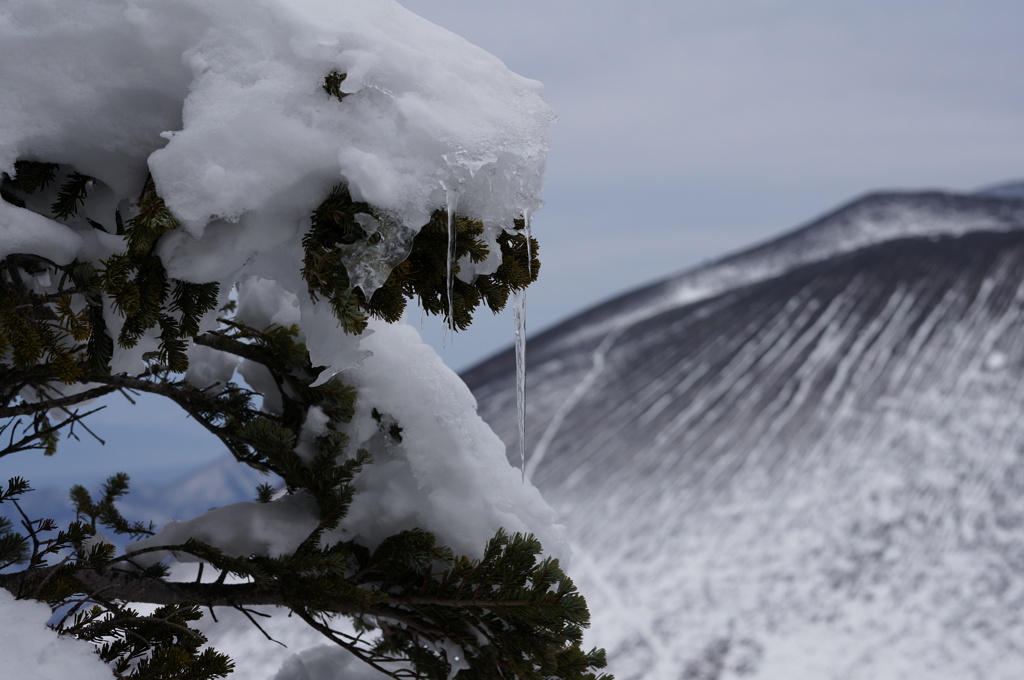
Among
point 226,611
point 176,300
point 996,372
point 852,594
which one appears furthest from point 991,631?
point 176,300

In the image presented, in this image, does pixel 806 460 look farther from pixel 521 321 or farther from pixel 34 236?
pixel 34 236

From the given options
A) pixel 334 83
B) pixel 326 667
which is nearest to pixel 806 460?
pixel 326 667

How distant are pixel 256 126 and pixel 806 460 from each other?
618 cm

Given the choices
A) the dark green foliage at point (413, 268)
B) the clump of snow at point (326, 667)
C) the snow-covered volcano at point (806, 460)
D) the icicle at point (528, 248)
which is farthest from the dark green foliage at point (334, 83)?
the snow-covered volcano at point (806, 460)

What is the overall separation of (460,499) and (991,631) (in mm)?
4698

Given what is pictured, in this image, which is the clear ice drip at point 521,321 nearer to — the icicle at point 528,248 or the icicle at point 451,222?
the icicle at point 528,248

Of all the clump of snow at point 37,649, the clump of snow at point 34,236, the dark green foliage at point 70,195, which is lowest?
the clump of snow at point 37,649

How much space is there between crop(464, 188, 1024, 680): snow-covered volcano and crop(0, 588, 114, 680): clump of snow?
4.11 meters

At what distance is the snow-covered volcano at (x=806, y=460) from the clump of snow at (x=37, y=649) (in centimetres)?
411

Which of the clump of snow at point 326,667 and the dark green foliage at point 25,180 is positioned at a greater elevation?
the dark green foliage at point 25,180

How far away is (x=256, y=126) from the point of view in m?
1.47

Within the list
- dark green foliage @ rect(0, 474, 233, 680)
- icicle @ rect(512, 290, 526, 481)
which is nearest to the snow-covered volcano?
icicle @ rect(512, 290, 526, 481)

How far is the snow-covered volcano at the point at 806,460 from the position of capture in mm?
5422

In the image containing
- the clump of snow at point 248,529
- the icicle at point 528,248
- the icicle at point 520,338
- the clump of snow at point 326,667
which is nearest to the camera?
the icicle at point 528,248
